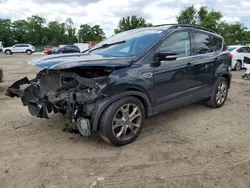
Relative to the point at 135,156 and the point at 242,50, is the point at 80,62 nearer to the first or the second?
the point at 135,156

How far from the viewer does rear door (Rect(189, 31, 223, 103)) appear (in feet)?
15.1

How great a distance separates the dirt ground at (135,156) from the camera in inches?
106

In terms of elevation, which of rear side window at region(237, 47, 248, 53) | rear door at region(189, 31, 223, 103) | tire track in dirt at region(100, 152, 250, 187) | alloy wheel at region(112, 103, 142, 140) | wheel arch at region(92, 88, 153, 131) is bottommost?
tire track in dirt at region(100, 152, 250, 187)

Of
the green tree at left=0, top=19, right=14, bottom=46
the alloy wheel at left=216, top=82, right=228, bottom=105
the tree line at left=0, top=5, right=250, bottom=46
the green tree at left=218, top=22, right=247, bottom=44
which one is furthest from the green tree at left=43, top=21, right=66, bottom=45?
the alloy wheel at left=216, top=82, right=228, bottom=105

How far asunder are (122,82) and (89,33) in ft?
264

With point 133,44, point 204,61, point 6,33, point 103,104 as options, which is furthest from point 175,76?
point 6,33

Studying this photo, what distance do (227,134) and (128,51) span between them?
2216mm

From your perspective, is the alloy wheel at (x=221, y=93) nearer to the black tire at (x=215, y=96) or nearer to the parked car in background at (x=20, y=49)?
the black tire at (x=215, y=96)

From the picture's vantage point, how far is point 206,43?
4945 millimetres

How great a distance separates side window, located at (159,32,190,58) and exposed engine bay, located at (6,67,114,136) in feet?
4.02

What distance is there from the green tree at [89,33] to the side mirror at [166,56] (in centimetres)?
7619

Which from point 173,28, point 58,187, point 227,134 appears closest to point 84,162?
point 58,187

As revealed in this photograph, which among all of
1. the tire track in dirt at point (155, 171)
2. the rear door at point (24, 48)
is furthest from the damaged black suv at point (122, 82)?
the rear door at point (24, 48)

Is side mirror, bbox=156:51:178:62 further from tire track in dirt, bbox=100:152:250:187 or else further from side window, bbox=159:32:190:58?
tire track in dirt, bbox=100:152:250:187
